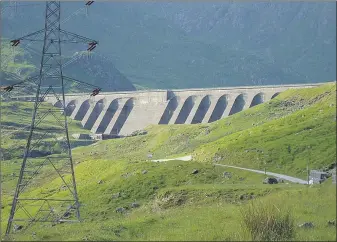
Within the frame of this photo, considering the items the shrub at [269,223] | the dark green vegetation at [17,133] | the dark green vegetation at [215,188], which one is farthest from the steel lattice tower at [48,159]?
the shrub at [269,223]

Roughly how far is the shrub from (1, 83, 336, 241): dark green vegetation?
3 cm

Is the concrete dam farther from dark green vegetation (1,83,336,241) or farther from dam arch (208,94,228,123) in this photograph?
dark green vegetation (1,83,336,241)

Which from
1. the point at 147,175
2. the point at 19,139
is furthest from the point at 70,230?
the point at 19,139

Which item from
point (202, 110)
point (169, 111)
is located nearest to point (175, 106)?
point (169, 111)

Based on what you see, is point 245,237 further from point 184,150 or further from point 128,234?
point 184,150

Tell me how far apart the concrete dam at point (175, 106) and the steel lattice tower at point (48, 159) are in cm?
3260

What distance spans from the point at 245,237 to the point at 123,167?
46551 mm

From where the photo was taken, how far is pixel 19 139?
160875mm

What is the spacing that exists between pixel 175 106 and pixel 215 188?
138 metres

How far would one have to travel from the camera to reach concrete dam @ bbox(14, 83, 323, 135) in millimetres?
163625

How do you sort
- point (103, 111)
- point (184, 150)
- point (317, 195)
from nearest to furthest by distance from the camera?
point (317, 195)
point (184, 150)
point (103, 111)

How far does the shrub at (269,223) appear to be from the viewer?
16562 millimetres

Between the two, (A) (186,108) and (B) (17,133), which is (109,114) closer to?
(A) (186,108)

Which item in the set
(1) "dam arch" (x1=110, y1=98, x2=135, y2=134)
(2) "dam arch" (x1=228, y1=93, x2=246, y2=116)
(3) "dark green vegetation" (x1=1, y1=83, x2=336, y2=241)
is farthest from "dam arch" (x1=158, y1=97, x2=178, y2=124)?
(3) "dark green vegetation" (x1=1, y1=83, x2=336, y2=241)
